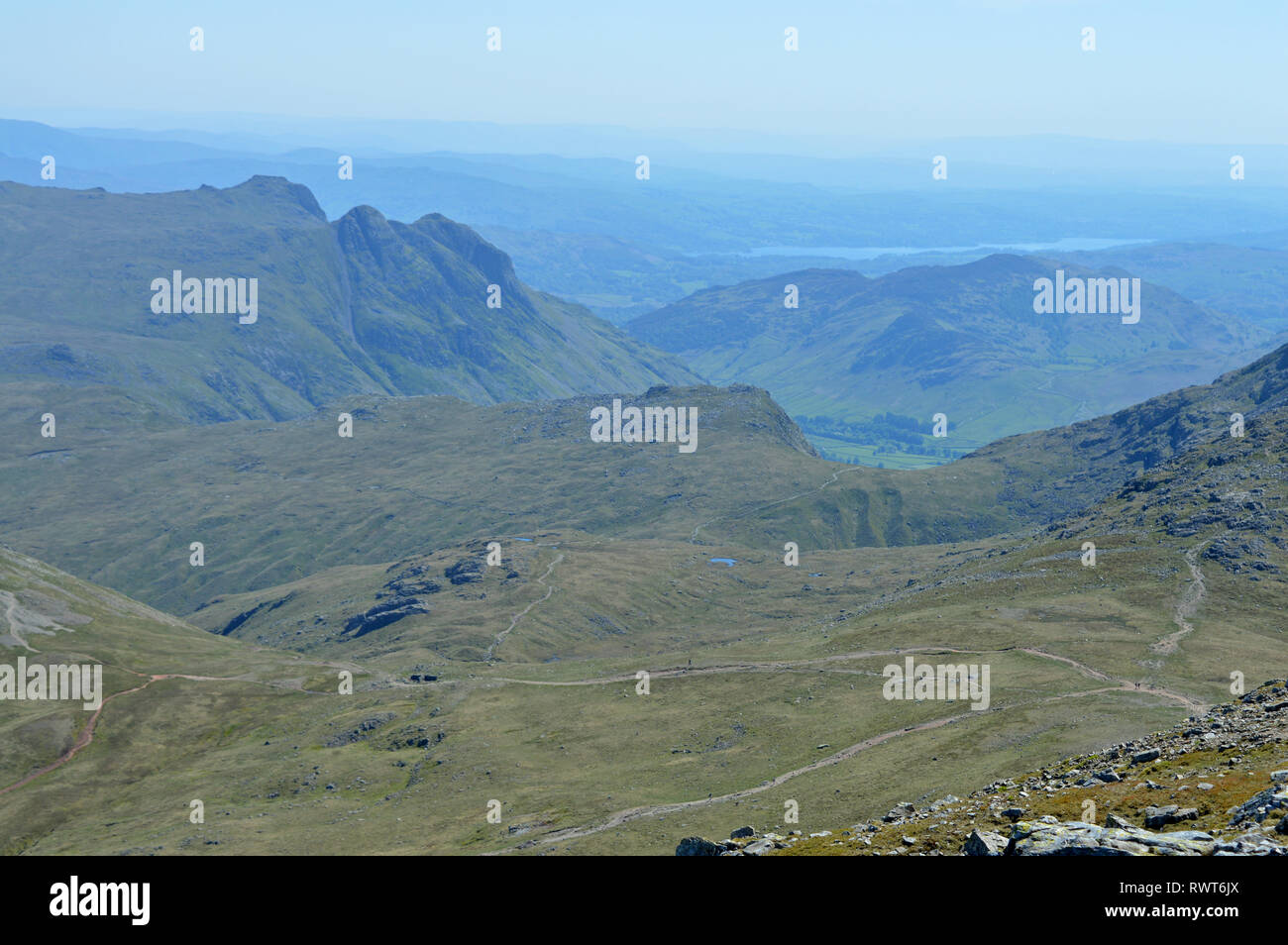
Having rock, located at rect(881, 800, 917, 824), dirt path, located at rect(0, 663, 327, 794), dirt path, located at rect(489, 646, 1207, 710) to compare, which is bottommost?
dirt path, located at rect(0, 663, 327, 794)

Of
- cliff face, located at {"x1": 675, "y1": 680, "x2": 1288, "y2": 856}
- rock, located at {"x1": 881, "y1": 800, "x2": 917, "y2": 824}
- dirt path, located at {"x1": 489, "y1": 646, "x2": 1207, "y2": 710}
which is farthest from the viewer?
dirt path, located at {"x1": 489, "y1": 646, "x2": 1207, "y2": 710}

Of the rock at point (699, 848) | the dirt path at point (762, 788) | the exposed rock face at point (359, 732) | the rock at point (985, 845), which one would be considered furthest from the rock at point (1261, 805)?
the exposed rock face at point (359, 732)

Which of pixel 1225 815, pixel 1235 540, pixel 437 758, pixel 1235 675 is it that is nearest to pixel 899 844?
pixel 1225 815

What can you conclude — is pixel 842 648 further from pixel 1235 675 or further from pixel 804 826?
pixel 804 826

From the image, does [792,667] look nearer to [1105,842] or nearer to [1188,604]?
[1188,604]

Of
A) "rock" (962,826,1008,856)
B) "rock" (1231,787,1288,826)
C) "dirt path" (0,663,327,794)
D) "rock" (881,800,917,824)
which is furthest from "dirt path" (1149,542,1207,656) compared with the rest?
"dirt path" (0,663,327,794)

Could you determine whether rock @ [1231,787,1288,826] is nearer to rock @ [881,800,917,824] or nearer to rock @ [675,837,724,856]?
rock @ [881,800,917,824]

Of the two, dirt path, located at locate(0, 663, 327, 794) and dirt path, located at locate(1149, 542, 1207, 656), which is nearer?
dirt path, located at locate(1149, 542, 1207, 656)

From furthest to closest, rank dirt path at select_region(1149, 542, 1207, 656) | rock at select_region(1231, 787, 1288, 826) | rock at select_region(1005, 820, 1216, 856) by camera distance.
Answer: dirt path at select_region(1149, 542, 1207, 656), rock at select_region(1231, 787, 1288, 826), rock at select_region(1005, 820, 1216, 856)
